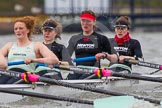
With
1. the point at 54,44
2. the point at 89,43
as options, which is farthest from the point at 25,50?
the point at 89,43

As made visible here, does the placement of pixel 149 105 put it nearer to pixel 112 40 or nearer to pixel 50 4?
pixel 112 40

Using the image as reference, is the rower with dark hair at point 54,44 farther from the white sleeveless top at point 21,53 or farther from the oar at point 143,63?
the oar at point 143,63

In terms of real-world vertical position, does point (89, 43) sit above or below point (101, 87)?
above

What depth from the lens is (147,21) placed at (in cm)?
3956

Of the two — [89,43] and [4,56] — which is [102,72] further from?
[4,56]

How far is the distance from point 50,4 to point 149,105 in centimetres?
2876

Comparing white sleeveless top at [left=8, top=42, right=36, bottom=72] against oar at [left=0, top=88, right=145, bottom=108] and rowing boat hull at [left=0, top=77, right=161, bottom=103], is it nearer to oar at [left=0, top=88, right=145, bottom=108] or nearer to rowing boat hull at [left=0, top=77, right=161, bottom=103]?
rowing boat hull at [left=0, top=77, right=161, bottom=103]

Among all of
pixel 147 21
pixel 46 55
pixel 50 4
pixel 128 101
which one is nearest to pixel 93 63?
pixel 46 55

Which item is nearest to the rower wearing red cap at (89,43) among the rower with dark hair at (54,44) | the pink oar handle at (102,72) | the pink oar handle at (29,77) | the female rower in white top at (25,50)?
the rower with dark hair at (54,44)

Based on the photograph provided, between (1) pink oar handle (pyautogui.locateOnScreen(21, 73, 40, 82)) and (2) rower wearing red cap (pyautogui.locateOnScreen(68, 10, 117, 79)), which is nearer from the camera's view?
(1) pink oar handle (pyautogui.locateOnScreen(21, 73, 40, 82))

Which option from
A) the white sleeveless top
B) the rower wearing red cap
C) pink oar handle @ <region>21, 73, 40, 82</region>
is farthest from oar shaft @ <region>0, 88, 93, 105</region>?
the rower wearing red cap

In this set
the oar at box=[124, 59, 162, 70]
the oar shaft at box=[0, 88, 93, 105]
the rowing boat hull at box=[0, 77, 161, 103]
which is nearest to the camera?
the oar shaft at box=[0, 88, 93, 105]

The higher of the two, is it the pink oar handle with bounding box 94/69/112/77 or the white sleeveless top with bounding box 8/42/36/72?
the white sleeveless top with bounding box 8/42/36/72

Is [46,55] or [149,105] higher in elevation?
[46,55]
